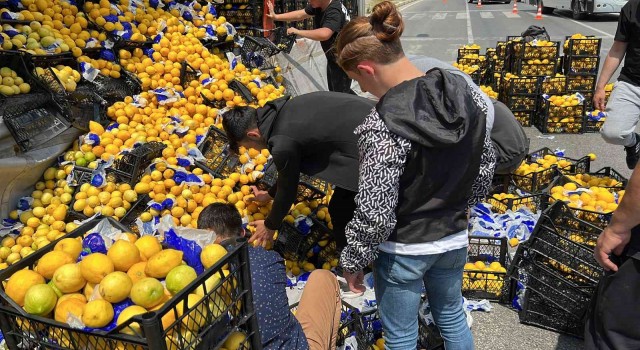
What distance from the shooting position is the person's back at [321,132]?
2.98m

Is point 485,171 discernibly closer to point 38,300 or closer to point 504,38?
point 38,300

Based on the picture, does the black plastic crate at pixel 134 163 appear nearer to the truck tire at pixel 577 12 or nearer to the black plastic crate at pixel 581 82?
the black plastic crate at pixel 581 82

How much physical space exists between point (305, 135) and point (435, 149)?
120 cm

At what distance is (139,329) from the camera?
141 cm

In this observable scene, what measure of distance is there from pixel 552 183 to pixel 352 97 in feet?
8.33

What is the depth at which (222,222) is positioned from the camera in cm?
260

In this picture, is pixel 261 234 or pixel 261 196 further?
pixel 261 196

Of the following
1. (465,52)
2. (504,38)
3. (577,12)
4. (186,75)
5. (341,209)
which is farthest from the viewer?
(577,12)

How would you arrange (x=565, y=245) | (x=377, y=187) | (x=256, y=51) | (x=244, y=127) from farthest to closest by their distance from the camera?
(x=256, y=51), (x=565, y=245), (x=244, y=127), (x=377, y=187)

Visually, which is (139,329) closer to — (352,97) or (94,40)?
(352,97)

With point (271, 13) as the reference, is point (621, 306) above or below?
below

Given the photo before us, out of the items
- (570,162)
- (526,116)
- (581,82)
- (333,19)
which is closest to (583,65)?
(581,82)

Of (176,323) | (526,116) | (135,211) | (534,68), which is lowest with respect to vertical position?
(526,116)

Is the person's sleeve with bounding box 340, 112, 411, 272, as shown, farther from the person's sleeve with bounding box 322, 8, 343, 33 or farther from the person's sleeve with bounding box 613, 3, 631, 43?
the person's sleeve with bounding box 322, 8, 343, 33
